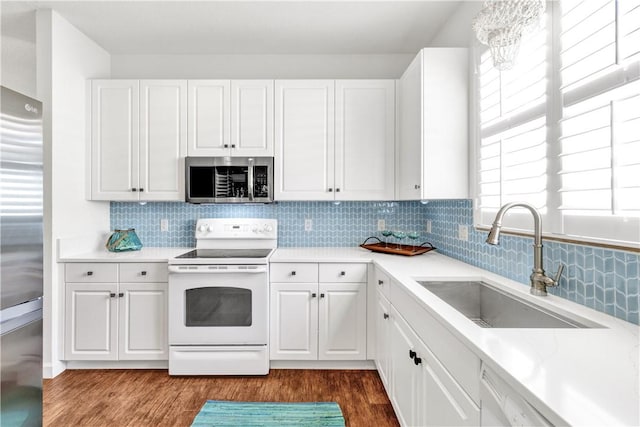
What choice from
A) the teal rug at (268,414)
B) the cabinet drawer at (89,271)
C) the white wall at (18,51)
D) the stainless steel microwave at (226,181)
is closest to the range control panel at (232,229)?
the stainless steel microwave at (226,181)

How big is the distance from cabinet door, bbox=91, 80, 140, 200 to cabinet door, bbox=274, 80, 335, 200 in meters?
1.17

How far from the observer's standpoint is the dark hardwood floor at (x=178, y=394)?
1.96 metres

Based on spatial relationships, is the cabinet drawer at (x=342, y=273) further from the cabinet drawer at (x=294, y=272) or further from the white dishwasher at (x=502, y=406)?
the white dishwasher at (x=502, y=406)

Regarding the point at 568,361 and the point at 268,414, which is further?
the point at 268,414

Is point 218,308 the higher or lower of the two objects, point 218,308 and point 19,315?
the lower

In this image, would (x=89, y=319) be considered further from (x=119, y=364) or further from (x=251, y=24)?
(x=251, y=24)

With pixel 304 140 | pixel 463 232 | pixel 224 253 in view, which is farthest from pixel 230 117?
pixel 463 232

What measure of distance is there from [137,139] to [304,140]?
136 centimetres

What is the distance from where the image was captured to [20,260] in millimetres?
1524

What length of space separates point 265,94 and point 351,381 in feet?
7.48

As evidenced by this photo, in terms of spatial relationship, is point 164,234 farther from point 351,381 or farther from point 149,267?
point 351,381

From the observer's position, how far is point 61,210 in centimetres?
245

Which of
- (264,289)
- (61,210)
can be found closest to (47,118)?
(61,210)

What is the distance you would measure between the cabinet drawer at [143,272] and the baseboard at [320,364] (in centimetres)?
105
